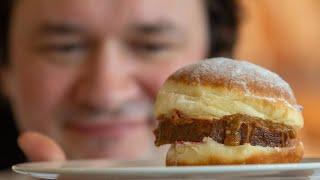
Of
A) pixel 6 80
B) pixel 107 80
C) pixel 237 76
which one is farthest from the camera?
pixel 6 80

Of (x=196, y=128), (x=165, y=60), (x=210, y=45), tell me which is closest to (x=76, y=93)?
(x=165, y=60)

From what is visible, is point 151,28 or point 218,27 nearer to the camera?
point 151,28

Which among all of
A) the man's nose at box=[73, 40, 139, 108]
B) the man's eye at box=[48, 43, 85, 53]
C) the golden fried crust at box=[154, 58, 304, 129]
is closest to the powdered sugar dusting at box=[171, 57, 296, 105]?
the golden fried crust at box=[154, 58, 304, 129]

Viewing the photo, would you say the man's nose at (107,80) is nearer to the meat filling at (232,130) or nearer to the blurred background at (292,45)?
the meat filling at (232,130)

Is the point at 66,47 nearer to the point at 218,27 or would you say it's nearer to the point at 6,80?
the point at 6,80

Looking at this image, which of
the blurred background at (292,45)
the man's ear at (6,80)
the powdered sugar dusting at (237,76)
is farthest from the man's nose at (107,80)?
the blurred background at (292,45)

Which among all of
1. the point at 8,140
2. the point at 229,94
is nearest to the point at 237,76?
the point at 229,94
